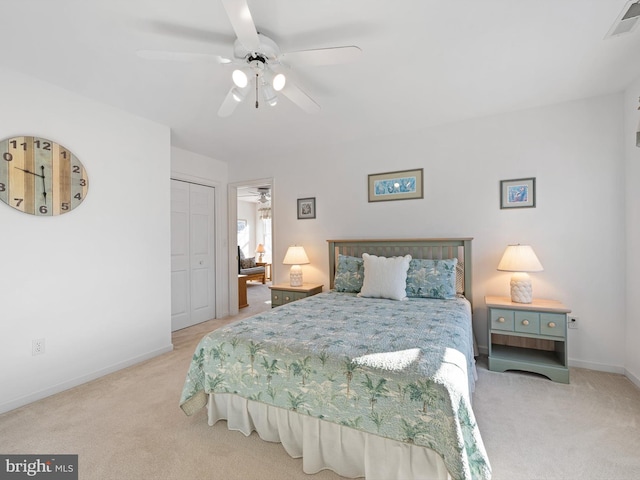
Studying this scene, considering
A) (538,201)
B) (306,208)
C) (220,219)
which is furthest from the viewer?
(220,219)

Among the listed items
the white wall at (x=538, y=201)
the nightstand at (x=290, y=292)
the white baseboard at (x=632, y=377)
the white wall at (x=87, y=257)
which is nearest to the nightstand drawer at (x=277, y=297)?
the nightstand at (x=290, y=292)

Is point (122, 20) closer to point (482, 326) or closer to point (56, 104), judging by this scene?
point (56, 104)

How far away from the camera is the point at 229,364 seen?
1.81 m

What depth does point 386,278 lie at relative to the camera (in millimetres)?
2875

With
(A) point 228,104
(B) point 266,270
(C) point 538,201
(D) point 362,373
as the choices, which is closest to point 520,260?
(C) point 538,201

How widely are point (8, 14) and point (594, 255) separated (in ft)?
15.0

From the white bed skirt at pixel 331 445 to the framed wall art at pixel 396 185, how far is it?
262 centimetres

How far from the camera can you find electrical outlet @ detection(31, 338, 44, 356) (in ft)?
7.49

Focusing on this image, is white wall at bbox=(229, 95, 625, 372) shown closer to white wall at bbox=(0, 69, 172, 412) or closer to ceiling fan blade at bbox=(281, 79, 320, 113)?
ceiling fan blade at bbox=(281, 79, 320, 113)

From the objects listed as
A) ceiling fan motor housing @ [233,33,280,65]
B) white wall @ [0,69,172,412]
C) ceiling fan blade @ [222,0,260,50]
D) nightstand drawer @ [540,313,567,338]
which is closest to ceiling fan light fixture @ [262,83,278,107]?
ceiling fan motor housing @ [233,33,280,65]

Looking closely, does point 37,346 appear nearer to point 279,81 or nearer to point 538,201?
point 279,81

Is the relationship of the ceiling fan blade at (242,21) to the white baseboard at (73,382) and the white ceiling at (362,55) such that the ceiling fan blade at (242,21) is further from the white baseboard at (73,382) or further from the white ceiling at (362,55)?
the white baseboard at (73,382)

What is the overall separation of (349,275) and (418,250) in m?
0.83

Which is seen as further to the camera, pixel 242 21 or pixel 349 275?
pixel 349 275
